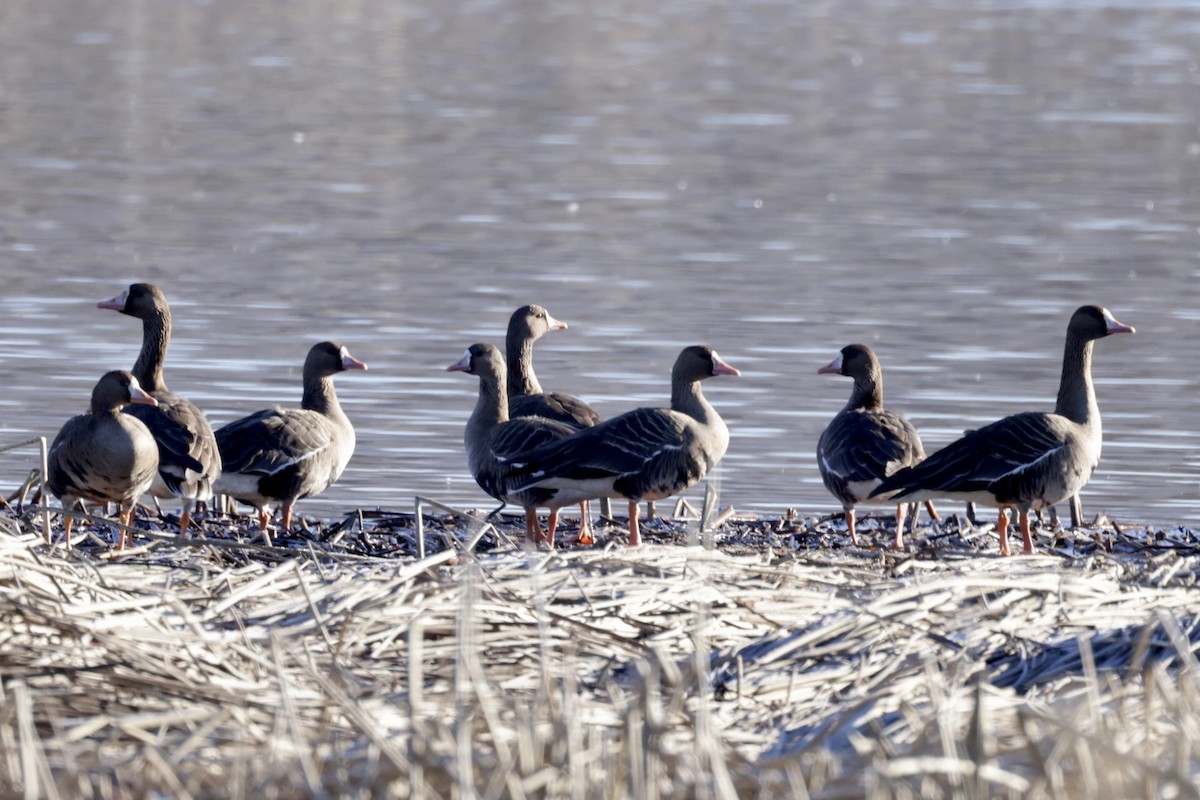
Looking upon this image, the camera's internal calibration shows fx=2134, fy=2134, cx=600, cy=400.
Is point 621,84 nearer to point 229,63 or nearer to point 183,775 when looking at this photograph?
point 229,63

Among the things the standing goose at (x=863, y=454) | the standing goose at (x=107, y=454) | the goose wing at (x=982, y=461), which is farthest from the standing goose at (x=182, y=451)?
the goose wing at (x=982, y=461)

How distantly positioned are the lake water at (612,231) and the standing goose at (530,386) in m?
0.74

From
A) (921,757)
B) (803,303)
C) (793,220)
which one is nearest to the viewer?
(921,757)

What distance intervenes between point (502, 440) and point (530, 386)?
282cm

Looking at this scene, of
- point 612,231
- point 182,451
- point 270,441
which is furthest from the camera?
point 612,231

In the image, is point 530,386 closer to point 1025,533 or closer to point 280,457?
point 280,457

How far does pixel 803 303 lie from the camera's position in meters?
21.8

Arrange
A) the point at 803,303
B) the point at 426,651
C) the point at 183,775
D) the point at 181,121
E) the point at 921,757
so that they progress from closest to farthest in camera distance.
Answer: the point at 921,757 → the point at 183,775 → the point at 426,651 → the point at 803,303 → the point at 181,121

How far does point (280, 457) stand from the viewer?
12.2 m

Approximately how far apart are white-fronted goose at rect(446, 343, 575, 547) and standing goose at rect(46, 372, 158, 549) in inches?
76.9

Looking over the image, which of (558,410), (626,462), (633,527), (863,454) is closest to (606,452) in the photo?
(626,462)

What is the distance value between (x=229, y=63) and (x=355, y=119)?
1226cm

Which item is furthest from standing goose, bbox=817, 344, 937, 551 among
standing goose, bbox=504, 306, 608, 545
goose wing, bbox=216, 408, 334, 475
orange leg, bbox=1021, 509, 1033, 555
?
goose wing, bbox=216, 408, 334, 475

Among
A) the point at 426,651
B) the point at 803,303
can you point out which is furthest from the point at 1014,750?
the point at 803,303
